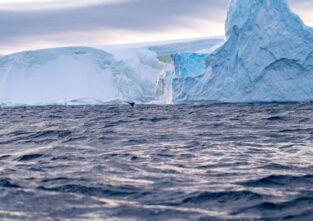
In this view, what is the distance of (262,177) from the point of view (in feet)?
16.0

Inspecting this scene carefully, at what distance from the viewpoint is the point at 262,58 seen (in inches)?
1135

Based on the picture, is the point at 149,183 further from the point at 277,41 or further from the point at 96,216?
the point at 277,41

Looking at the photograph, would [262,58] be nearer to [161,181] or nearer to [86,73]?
[161,181]

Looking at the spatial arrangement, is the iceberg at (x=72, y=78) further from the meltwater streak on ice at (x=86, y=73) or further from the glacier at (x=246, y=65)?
the glacier at (x=246, y=65)

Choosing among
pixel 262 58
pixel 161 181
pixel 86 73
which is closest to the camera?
pixel 161 181

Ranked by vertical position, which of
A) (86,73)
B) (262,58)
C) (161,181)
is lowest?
(161,181)

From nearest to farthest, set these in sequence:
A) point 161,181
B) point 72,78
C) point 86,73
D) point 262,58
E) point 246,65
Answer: point 161,181
point 262,58
point 246,65
point 86,73
point 72,78

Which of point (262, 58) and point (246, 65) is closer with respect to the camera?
point (262, 58)

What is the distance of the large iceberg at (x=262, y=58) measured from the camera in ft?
93.0

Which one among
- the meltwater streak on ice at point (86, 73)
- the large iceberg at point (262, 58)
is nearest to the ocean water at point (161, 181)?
the large iceberg at point (262, 58)

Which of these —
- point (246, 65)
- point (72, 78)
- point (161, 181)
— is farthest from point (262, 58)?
point (72, 78)

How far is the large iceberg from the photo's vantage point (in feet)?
93.0

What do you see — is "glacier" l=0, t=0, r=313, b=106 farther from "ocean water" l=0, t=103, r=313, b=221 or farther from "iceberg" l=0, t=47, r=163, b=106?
"ocean water" l=0, t=103, r=313, b=221

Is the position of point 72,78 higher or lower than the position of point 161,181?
higher
